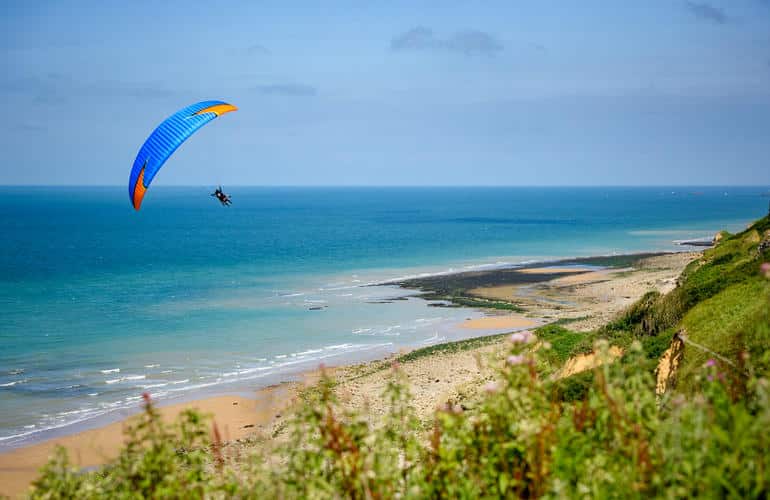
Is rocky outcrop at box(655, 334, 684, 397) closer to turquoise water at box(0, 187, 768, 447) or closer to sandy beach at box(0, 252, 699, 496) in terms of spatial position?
sandy beach at box(0, 252, 699, 496)

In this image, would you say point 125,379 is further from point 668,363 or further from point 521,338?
point 521,338

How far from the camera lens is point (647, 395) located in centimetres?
486

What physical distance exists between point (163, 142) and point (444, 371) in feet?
53.5

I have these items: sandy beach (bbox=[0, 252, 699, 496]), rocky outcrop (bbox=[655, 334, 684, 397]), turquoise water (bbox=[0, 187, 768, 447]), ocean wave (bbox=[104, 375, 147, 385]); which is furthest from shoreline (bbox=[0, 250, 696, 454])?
rocky outcrop (bbox=[655, 334, 684, 397])

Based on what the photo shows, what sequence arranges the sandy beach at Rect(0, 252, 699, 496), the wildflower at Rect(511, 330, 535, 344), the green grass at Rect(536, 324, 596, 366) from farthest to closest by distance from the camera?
the sandy beach at Rect(0, 252, 699, 496)
the green grass at Rect(536, 324, 596, 366)
the wildflower at Rect(511, 330, 535, 344)

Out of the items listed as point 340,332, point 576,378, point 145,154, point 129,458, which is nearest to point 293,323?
point 340,332

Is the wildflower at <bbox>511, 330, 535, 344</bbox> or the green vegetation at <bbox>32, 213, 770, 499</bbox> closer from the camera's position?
the green vegetation at <bbox>32, 213, 770, 499</bbox>

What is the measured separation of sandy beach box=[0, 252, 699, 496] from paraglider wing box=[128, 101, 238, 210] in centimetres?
724

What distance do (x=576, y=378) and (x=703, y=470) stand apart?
1054cm

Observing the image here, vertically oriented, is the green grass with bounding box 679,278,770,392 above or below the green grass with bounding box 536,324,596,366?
above

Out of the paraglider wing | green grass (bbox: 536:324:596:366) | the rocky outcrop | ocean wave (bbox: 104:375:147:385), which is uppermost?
the paraglider wing

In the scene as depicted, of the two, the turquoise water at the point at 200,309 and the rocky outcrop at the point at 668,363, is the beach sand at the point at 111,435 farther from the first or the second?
the rocky outcrop at the point at 668,363

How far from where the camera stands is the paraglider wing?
18.1 m

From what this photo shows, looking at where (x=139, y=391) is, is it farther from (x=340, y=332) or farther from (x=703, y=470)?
(x=703, y=470)
